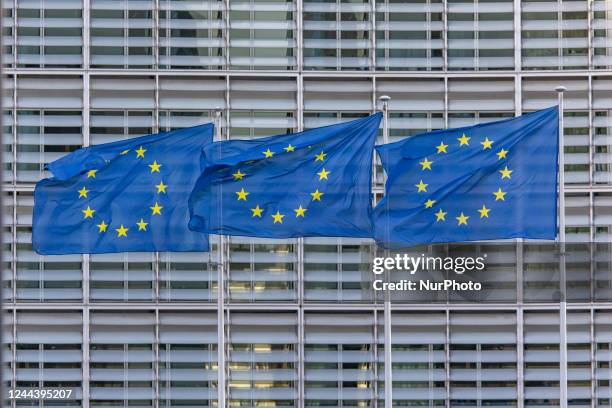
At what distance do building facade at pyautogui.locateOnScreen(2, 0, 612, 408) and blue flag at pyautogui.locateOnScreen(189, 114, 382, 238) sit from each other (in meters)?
6.28

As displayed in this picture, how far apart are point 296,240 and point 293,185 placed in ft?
21.5

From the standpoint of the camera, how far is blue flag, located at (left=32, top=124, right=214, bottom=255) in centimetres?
1852

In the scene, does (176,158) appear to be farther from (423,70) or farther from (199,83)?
(423,70)

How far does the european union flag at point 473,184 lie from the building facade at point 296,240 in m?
6.13

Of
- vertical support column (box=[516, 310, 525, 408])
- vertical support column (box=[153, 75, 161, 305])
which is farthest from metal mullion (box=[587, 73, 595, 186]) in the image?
vertical support column (box=[153, 75, 161, 305])

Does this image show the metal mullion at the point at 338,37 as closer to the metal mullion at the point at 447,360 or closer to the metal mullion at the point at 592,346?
the metal mullion at the point at 447,360

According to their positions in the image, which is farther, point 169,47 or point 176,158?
point 169,47

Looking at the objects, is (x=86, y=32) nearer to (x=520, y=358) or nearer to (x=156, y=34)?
(x=156, y=34)

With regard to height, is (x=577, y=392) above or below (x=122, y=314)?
below

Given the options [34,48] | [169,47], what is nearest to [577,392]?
[169,47]

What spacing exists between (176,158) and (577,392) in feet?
38.2

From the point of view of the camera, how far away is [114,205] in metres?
18.5

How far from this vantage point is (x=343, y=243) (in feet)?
82.3

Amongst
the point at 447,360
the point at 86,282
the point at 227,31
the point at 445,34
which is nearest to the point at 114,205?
the point at 86,282
